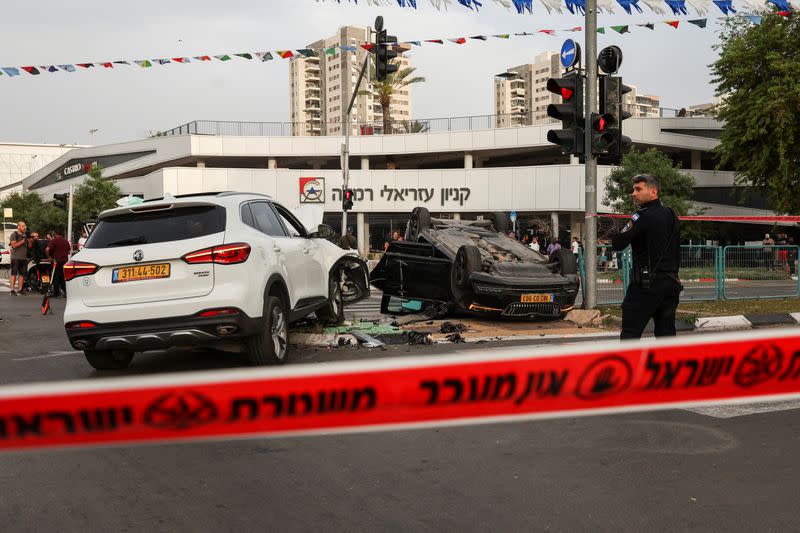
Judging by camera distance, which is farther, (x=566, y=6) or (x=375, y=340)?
(x=566, y=6)

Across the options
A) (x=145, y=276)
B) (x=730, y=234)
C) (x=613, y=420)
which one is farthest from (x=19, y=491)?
A: (x=730, y=234)

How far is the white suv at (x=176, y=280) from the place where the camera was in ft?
22.5

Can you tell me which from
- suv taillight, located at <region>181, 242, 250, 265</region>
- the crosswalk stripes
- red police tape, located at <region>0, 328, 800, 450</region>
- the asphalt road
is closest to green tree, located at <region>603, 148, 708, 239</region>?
the crosswalk stripes

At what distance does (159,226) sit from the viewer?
23.3 ft

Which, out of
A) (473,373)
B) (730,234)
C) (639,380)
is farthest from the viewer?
(730,234)

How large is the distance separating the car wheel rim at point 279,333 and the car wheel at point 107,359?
5.60 ft

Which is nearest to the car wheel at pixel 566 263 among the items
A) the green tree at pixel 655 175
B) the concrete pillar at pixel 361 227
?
the green tree at pixel 655 175

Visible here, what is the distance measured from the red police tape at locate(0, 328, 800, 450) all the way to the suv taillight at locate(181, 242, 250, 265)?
5.05 m

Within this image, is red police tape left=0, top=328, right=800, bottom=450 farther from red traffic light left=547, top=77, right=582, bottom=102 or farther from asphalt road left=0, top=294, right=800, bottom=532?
red traffic light left=547, top=77, right=582, bottom=102

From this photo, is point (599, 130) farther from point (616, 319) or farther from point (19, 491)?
point (19, 491)

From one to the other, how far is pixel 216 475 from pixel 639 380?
2.79m

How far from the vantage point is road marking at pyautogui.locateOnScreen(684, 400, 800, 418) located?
5.57 metres

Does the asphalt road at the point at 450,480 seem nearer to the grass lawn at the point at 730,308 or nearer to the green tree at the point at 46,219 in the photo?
the grass lawn at the point at 730,308

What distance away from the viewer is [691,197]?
152ft
